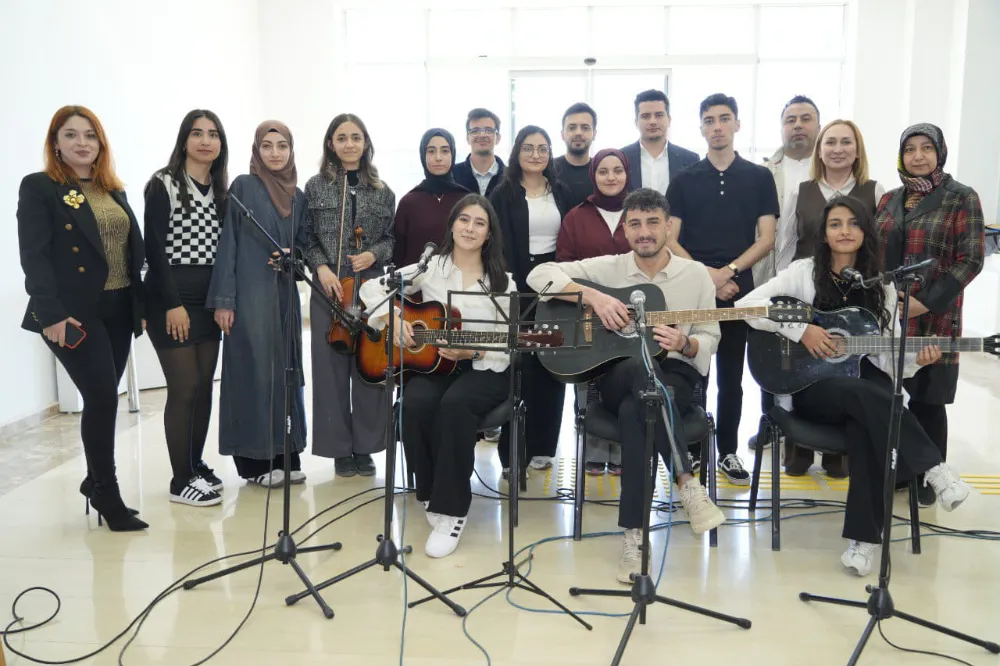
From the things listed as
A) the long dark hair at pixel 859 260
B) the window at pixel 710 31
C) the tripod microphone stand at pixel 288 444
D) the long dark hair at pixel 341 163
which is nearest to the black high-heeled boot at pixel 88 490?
the tripod microphone stand at pixel 288 444

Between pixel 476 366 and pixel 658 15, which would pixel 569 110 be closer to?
pixel 476 366

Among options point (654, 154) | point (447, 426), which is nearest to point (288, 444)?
point (447, 426)

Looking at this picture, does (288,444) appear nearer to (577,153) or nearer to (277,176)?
(277,176)

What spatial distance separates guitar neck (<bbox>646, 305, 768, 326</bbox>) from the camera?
287 centimetres

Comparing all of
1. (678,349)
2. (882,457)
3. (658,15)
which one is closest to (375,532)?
(678,349)

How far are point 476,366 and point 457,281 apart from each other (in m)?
0.36

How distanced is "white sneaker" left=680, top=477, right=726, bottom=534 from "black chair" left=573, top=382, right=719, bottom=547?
22 cm

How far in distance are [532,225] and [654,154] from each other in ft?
2.74

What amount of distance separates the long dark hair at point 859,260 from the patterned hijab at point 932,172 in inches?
12.9

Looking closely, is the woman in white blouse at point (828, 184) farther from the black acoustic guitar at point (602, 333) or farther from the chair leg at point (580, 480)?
the chair leg at point (580, 480)

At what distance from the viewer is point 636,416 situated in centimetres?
278

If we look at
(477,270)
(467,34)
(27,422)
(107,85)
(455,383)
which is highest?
(467,34)

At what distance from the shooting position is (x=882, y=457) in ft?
8.84

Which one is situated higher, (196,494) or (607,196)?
(607,196)
